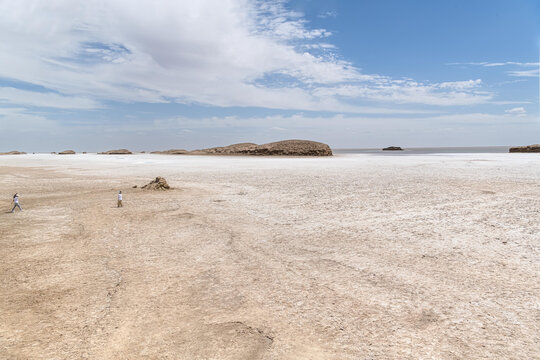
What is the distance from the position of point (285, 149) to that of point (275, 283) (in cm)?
4729

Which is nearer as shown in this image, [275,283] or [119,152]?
[275,283]

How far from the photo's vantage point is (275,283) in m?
4.68

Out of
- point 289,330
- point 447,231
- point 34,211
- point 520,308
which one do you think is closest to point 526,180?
point 447,231

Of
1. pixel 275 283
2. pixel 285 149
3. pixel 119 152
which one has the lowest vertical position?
pixel 275 283

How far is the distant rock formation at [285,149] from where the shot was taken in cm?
5059

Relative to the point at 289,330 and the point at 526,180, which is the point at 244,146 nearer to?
the point at 526,180

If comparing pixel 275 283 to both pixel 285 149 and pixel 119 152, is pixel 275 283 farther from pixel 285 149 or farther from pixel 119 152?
pixel 119 152

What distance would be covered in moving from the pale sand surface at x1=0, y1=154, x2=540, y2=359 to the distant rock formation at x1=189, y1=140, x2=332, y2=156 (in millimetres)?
41368

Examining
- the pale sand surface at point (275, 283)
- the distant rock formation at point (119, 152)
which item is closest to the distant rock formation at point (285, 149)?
the distant rock formation at point (119, 152)

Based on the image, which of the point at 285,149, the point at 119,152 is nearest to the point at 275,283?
the point at 285,149

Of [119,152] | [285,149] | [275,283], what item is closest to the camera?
[275,283]

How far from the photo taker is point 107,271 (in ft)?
16.9

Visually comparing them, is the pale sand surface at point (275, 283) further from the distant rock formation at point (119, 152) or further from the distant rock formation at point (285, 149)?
the distant rock formation at point (119, 152)

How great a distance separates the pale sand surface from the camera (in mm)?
3309
